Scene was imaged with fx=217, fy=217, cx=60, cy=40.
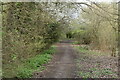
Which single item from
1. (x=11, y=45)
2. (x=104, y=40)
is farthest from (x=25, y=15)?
(x=104, y=40)

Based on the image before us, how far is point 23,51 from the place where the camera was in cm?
631

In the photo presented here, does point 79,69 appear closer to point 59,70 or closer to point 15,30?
point 59,70

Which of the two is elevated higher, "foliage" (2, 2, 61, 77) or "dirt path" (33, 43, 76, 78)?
"foliage" (2, 2, 61, 77)

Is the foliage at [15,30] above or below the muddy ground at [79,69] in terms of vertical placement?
above

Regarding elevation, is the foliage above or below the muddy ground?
above

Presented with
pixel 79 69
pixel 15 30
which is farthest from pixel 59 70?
pixel 15 30

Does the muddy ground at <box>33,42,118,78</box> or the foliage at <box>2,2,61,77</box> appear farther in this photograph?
the muddy ground at <box>33,42,118,78</box>

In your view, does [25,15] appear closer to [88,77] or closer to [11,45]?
[11,45]

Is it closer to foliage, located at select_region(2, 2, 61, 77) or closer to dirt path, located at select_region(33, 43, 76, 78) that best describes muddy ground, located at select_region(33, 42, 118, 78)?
dirt path, located at select_region(33, 43, 76, 78)

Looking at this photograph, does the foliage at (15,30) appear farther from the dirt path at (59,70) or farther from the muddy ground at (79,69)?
the muddy ground at (79,69)

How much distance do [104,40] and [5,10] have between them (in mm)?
15153

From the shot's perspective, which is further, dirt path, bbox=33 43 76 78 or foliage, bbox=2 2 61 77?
dirt path, bbox=33 43 76 78

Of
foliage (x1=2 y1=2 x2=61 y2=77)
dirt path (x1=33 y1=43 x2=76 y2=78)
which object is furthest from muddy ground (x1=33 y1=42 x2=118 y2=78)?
foliage (x1=2 y1=2 x2=61 y2=77)

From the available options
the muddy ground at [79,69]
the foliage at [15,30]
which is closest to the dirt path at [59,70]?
the muddy ground at [79,69]
